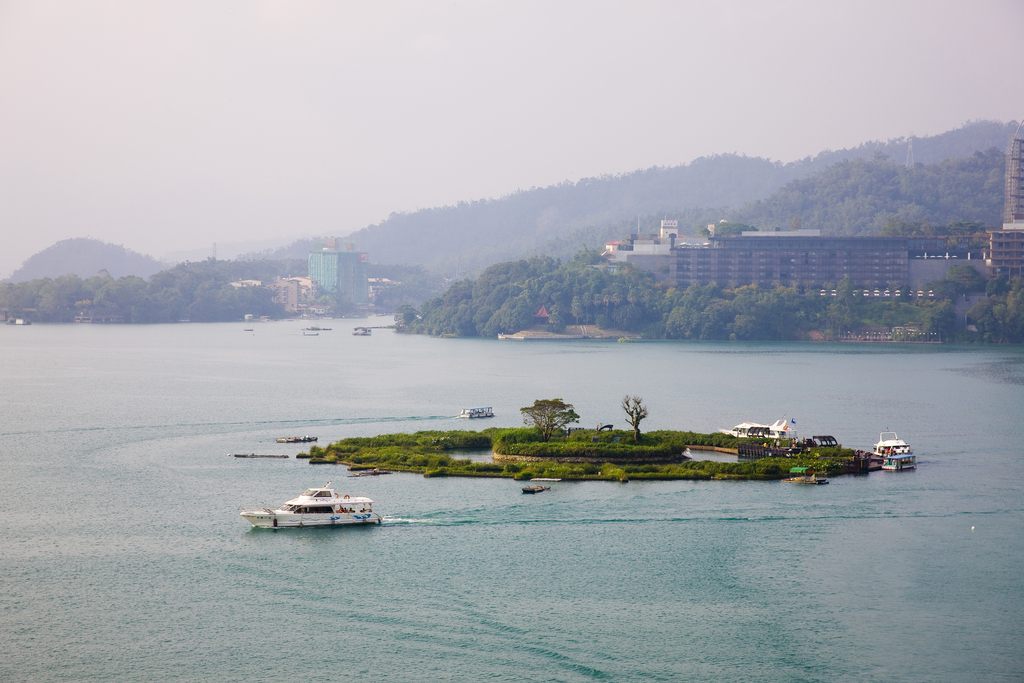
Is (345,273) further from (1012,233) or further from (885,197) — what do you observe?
(1012,233)

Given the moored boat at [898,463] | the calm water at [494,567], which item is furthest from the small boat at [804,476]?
the moored boat at [898,463]

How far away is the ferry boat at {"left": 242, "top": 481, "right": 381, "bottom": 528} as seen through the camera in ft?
80.5

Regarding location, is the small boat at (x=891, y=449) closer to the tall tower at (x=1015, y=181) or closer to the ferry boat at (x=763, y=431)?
the ferry boat at (x=763, y=431)

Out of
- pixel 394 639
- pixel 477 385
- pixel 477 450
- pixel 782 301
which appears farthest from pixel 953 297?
pixel 394 639

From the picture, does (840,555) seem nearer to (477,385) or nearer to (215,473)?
(215,473)

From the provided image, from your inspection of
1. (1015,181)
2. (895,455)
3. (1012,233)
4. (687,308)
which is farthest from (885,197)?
(895,455)

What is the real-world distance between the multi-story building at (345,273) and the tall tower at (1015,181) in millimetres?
123675

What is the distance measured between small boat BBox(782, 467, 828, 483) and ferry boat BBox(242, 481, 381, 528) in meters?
13.2

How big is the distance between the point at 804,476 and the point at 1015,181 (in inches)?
3632

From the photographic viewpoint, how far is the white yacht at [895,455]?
31734 mm

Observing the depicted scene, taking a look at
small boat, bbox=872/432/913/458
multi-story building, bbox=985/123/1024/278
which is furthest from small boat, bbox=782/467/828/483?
multi-story building, bbox=985/123/1024/278

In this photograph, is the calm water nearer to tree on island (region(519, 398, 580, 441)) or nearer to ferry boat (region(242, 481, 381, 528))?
ferry boat (region(242, 481, 381, 528))

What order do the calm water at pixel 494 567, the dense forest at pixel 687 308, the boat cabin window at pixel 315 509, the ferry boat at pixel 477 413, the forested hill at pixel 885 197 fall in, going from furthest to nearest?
the forested hill at pixel 885 197
the dense forest at pixel 687 308
the ferry boat at pixel 477 413
the boat cabin window at pixel 315 509
the calm water at pixel 494 567

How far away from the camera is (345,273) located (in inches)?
7746
